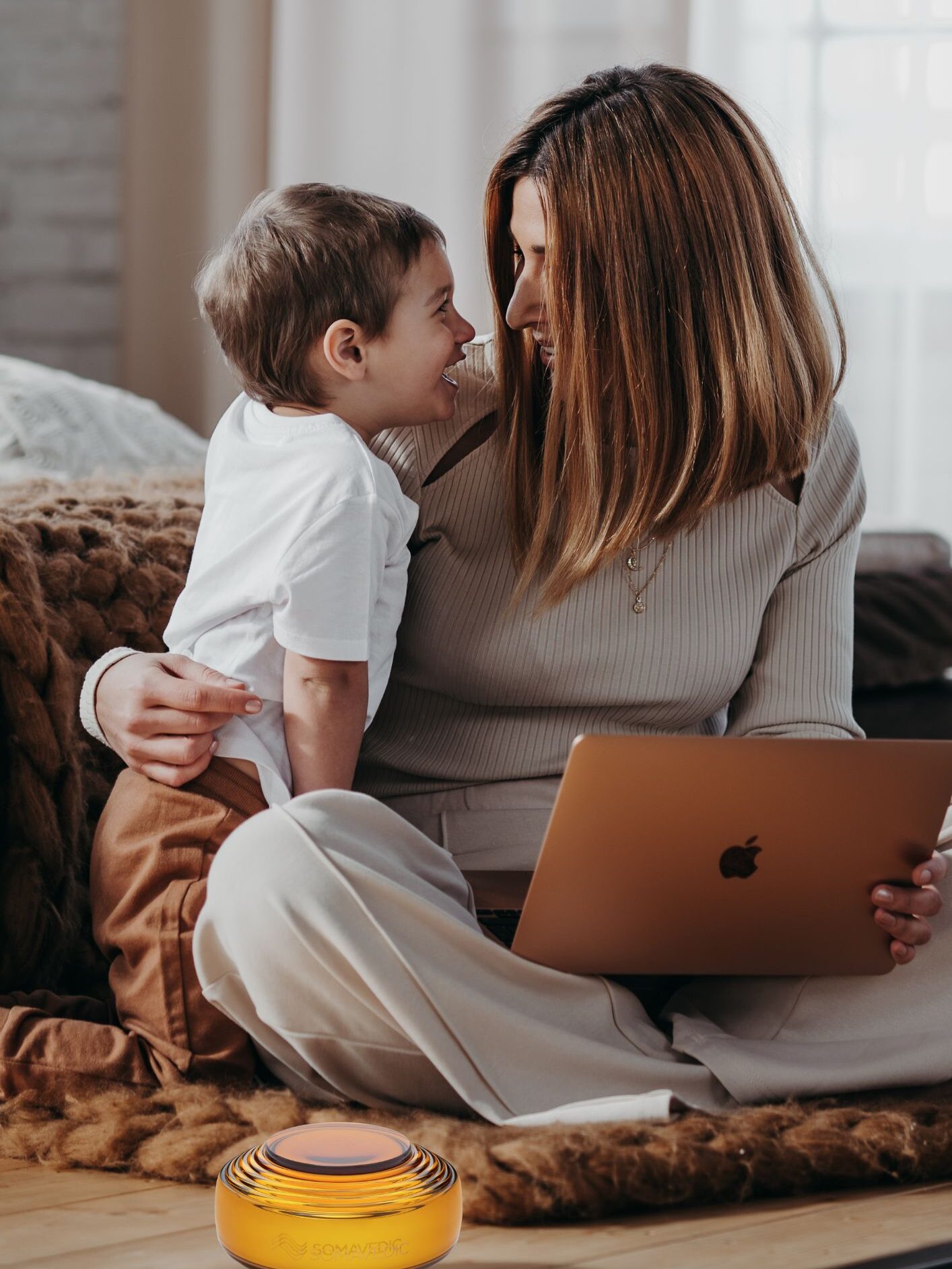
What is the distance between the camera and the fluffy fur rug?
0.97 meters

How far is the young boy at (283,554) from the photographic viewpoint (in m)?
1.15

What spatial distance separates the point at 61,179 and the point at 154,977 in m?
2.34

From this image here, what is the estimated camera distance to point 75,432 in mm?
1994

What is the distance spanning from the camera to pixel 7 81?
3031 millimetres

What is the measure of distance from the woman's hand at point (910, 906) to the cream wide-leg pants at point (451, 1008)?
49mm

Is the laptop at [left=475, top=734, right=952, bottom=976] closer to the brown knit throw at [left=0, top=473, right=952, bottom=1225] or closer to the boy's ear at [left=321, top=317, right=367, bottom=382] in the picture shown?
the brown knit throw at [left=0, top=473, right=952, bottom=1225]

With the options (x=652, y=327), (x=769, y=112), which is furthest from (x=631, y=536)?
(x=769, y=112)

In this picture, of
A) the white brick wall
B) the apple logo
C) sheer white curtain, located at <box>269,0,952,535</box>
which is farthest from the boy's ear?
the white brick wall

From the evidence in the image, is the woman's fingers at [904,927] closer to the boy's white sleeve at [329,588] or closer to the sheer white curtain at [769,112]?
the boy's white sleeve at [329,588]

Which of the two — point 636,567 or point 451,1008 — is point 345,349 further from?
point 451,1008

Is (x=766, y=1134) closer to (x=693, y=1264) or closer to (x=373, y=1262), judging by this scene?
(x=693, y=1264)

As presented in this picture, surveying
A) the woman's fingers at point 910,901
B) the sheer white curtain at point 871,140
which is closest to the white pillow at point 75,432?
the woman's fingers at point 910,901

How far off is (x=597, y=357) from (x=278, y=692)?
1.34 feet

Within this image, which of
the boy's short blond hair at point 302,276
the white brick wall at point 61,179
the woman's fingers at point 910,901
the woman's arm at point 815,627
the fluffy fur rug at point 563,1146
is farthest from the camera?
the white brick wall at point 61,179
